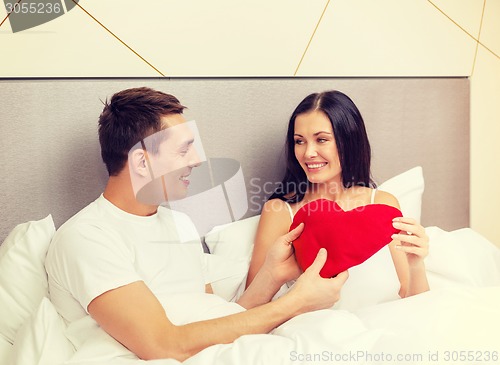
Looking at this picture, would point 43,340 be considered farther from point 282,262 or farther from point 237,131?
point 237,131

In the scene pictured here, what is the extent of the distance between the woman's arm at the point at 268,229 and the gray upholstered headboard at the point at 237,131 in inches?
4.5

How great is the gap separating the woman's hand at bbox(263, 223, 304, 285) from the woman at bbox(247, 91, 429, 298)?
169mm

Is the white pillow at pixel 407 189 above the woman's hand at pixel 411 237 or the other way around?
the other way around

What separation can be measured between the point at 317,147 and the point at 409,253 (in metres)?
0.45

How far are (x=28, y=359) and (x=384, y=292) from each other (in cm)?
99

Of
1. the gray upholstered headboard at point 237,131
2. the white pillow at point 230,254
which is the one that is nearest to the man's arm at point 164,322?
the white pillow at point 230,254

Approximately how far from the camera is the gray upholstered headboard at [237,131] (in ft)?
4.73

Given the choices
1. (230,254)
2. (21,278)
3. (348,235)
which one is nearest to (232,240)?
(230,254)

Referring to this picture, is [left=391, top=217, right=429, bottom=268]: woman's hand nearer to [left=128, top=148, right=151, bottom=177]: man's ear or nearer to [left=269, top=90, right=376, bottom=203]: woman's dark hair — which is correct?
[left=269, top=90, right=376, bottom=203]: woman's dark hair

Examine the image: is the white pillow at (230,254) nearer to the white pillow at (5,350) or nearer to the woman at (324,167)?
the woman at (324,167)

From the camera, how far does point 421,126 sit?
→ 2248 mm

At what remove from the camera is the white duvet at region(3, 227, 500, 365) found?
3.51ft

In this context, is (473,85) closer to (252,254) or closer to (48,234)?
(252,254)

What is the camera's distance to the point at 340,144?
1.69 meters
